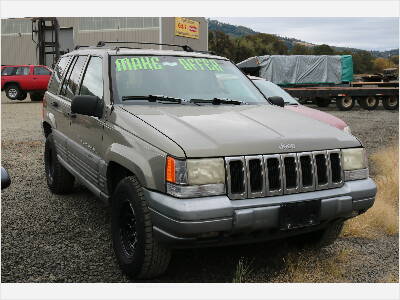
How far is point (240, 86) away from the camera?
4566mm

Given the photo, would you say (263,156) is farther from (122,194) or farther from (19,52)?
(19,52)

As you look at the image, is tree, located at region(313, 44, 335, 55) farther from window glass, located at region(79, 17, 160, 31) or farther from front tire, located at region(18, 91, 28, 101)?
front tire, located at region(18, 91, 28, 101)

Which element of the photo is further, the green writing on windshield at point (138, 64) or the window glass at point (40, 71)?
the window glass at point (40, 71)

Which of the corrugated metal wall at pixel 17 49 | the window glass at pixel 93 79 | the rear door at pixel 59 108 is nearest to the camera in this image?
the window glass at pixel 93 79

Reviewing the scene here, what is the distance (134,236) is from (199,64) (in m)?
1.96

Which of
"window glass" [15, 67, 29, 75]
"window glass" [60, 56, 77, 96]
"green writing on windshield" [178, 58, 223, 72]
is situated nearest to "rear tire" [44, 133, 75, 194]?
"window glass" [60, 56, 77, 96]

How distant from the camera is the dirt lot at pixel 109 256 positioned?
3514mm

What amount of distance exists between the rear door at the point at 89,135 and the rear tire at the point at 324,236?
1.90m

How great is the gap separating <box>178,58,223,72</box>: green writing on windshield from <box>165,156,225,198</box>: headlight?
5.64ft

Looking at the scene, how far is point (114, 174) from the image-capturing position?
3.77 meters

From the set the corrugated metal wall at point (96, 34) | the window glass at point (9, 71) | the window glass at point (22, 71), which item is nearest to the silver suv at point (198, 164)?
the window glass at point (22, 71)

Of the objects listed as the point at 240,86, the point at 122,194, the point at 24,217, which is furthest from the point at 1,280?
the point at 240,86

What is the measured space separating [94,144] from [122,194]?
36.0 inches

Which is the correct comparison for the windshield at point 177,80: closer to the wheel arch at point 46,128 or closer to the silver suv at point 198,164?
the silver suv at point 198,164
